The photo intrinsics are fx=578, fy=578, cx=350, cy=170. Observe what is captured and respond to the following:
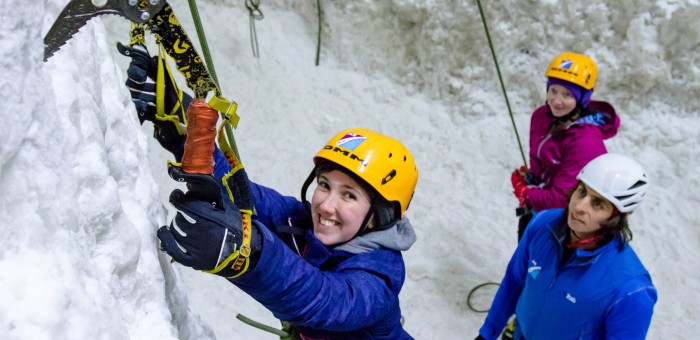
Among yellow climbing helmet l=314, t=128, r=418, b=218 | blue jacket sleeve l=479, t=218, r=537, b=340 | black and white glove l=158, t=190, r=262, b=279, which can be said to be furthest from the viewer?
blue jacket sleeve l=479, t=218, r=537, b=340

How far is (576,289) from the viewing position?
8.02ft

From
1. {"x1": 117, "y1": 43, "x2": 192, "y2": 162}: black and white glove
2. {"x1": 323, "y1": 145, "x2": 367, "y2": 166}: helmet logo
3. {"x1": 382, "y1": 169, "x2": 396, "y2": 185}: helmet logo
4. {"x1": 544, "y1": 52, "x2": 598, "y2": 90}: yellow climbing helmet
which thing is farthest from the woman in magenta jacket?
{"x1": 117, "y1": 43, "x2": 192, "y2": 162}: black and white glove

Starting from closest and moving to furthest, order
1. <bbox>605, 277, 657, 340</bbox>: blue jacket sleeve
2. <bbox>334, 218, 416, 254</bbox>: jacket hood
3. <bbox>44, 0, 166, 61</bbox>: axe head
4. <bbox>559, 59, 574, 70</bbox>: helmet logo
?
<bbox>44, 0, 166, 61</bbox>: axe head < <bbox>334, 218, 416, 254</bbox>: jacket hood < <bbox>605, 277, 657, 340</bbox>: blue jacket sleeve < <bbox>559, 59, 574, 70</bbox>: helmet logo

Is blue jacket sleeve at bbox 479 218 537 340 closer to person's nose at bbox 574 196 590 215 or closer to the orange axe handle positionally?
person's nose at bbox 574 196 590 215

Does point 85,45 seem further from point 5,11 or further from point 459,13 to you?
point 459,13

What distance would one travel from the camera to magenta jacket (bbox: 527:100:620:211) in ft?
10.9

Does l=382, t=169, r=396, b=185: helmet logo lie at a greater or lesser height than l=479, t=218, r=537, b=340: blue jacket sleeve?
greater

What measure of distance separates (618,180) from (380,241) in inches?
45.4

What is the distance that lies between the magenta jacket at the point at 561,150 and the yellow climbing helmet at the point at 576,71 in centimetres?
17

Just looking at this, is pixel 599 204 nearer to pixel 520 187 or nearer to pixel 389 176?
pixel 389 176

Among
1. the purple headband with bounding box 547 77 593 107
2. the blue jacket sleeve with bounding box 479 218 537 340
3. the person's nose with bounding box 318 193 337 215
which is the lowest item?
the blue jacket sleeve with bounding box 479 218 537 340

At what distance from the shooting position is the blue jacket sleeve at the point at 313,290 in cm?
147

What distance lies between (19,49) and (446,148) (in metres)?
5.39

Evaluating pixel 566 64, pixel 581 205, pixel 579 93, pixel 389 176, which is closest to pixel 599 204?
pixel 581 205
